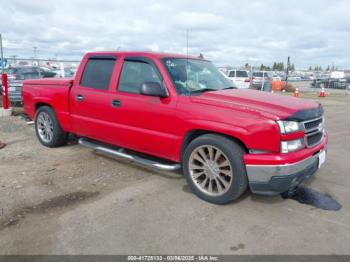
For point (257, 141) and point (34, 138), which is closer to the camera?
point (257, 141)

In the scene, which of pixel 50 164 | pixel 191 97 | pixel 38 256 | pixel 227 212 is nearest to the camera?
pixel 38 256

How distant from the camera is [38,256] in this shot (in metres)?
2.77

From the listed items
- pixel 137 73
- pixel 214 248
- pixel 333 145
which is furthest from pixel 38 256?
pixel 333 145

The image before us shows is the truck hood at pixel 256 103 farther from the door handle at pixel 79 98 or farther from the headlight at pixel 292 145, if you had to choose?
the door handle at pixel 79 98

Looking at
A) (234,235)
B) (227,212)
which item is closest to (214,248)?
(234,235)

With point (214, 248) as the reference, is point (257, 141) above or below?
above

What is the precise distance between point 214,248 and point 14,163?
3876 mm

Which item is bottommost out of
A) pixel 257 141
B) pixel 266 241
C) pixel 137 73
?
pixel 266 241

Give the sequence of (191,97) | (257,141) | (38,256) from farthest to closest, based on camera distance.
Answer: (191,97) → (257,141) → (38,256)

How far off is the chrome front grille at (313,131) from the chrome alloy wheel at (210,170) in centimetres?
98

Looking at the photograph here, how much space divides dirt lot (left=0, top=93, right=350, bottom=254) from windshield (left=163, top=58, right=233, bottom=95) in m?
1.40

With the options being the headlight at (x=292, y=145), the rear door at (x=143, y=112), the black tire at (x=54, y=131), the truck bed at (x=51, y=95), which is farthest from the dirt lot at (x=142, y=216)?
the truck bed at (x=51, y=95)

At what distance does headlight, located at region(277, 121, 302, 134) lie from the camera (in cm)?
330

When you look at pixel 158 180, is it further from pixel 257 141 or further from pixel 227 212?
pixel 257 141
